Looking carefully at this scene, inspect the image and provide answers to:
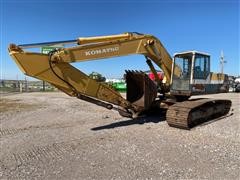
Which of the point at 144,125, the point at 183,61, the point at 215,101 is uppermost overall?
the point at 183,61

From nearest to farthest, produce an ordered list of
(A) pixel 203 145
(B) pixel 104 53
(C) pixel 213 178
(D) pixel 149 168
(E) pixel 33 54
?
1. (C) pixel 213 178
2. (D) pixel 149 168
3. (A) pixel 203 145
4. (E) pixel 33 54
5. (B) pixel 104 53

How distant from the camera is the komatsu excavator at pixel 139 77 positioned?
26.4ft

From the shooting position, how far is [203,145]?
6652 mm

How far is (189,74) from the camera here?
10219 mm

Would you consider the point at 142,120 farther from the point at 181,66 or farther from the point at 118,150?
the point at 118,150

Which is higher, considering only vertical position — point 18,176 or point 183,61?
point 183,61

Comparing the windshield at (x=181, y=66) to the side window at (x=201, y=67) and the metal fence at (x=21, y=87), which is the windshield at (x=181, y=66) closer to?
the side window at (x=201, y=67)

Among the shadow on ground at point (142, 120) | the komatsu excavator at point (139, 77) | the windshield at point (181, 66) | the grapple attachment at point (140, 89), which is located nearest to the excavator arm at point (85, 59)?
the komatsu excavator at point (139, 77)

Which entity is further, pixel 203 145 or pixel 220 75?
pixel 220 75

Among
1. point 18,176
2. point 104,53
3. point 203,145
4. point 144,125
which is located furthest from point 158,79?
point 18,176

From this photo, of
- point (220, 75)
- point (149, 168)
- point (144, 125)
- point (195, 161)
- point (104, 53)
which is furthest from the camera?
point (220, 75)

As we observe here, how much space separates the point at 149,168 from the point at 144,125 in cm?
428

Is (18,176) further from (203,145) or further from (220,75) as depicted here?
(220,75)

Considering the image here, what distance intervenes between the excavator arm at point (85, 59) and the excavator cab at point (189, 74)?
3.37 feet
